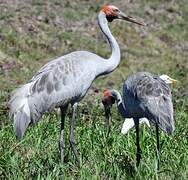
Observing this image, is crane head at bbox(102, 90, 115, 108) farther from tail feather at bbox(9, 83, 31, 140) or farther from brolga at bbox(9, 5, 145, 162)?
tail feather at bbox(9, 83, 31, 140)

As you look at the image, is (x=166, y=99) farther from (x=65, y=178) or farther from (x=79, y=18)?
(x=79, y=18)

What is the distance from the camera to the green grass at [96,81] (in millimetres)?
7406

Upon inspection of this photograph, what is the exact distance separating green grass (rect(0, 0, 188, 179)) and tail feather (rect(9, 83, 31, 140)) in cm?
24

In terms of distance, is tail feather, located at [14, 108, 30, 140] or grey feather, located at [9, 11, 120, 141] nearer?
tail feather, located at [14, 108, 30, 140]

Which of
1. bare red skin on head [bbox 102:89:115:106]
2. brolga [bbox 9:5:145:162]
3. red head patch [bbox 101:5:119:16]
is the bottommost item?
bare red skin on head [bbox 102:89:115:106]

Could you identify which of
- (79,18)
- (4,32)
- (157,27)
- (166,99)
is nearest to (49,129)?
(166,99)

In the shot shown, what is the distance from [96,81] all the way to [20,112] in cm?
801

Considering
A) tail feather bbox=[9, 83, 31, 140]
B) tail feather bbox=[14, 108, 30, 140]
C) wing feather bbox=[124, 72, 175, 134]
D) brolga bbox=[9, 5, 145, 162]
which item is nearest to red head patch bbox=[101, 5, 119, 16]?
brolga bbox=[9, 5, 145, 162]

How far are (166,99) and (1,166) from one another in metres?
1.93

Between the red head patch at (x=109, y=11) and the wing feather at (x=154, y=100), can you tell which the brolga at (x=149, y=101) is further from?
the red head patch at (x=109, y=11)

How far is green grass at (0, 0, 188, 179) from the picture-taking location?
741 cm

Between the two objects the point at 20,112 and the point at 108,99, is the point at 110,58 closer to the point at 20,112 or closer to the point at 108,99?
the point at 20,112

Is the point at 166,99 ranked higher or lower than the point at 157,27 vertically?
higher

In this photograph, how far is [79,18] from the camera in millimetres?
20156
